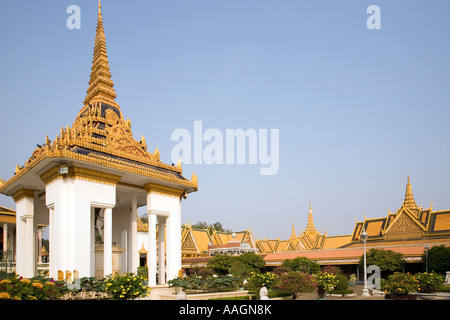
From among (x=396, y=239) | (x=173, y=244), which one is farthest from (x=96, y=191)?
(x=396, y=239)

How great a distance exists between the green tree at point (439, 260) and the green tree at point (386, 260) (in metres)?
2.78

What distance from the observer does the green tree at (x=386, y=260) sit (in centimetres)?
3816

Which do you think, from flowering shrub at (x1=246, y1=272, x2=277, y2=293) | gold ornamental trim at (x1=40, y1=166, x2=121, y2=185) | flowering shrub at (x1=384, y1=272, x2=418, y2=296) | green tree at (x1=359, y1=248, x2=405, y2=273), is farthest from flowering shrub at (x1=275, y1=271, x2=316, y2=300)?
green tree at (x1=359, y1=248, x2=405, y2=273)

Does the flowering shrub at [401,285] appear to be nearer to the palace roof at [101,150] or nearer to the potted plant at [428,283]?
the potted plant at [428,283]

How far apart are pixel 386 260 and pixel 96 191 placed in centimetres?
3019

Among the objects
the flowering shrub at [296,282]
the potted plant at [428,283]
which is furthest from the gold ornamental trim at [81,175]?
the potted plant at [428,283]

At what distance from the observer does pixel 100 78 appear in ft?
74.4

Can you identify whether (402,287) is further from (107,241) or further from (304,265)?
Answer: (304,265)

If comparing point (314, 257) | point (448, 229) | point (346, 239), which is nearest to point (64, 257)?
point (314, 257)

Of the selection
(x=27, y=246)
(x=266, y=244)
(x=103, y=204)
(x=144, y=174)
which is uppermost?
(x=144, y=174)
